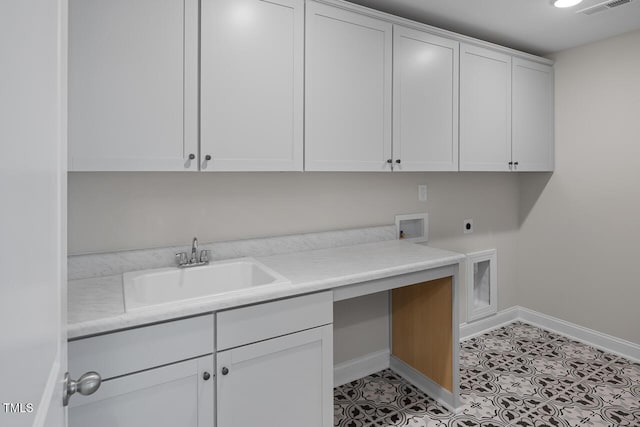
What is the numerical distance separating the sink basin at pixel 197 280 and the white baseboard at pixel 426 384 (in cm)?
131

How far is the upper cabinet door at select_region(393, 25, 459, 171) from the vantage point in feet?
7.05

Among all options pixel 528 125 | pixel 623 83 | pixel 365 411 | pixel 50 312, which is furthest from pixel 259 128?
pixel 623 83

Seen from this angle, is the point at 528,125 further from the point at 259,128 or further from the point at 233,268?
the point at 233,268

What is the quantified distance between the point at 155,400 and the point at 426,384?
1.68m

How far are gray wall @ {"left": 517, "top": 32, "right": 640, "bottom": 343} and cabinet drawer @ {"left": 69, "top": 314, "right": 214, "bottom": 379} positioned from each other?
298 centimetres

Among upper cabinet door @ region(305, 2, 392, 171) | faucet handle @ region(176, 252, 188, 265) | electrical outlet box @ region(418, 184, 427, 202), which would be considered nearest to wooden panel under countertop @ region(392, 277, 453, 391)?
electrical outlet box @ region(418, 184, 427, 202)

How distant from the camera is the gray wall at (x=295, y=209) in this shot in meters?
1.71

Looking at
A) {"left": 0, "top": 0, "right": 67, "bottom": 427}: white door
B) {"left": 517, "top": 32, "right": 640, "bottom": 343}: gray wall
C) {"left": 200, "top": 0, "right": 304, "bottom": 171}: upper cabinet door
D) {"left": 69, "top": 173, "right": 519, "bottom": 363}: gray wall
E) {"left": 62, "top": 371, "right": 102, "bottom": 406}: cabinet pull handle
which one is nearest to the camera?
{"left": 0, "top": 0, "right": 67, "bottom": 427}: white door

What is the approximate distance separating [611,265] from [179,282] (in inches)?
121

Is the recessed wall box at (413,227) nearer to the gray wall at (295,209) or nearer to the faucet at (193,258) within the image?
the gray wall at (295,209)

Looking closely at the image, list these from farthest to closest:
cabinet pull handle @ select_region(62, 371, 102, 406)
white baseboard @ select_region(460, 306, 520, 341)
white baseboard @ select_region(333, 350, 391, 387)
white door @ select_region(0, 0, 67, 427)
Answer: white baseboard @ select_region(460, 306, 520, 341)
white baseboard @ select_region(333, 350, 391, 387)
cabinet pull handle @ select_region(62, 371, 102, 406)
white door @ select_region(0, 0, 67, 427)

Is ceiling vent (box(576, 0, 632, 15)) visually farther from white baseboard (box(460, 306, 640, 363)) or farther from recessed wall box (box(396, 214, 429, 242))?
white baseboard (box(460, 306, 640, 363))

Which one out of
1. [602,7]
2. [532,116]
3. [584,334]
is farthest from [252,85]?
[584,334]

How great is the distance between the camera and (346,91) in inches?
77.2
